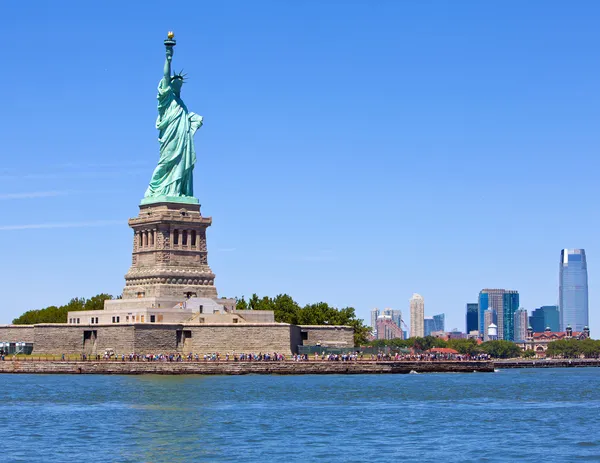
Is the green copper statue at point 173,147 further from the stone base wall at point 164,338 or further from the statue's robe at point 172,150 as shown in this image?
the stone base wall at point 164,338

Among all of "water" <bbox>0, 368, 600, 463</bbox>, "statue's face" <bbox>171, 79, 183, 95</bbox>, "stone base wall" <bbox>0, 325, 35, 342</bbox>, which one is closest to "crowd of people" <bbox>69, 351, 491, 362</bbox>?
"stone base wall" <bbox>0, 325, 35, 342</bbox>

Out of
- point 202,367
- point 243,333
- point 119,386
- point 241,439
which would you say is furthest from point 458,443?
point 243,333

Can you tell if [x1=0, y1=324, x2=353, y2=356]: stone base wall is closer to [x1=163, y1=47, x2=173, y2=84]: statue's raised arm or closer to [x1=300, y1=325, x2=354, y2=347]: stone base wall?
[x1=300, y1=325, x2=354, y2=347]: stone base wall

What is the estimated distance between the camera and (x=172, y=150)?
374 ft

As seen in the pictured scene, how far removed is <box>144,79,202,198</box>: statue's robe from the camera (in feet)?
373

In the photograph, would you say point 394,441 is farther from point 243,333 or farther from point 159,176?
point 159,176

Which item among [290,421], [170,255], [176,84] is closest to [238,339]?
[170,255]

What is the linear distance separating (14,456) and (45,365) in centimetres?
5276

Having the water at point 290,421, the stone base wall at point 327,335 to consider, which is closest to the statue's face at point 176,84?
the stone base wall at point 327,335

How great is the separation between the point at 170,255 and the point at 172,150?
10.1 meters

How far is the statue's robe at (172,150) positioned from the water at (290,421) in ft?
91.6

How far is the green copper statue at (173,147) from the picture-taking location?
113312 mm

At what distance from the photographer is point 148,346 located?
10288 centimetres

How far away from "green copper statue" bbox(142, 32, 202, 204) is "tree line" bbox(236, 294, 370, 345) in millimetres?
18312
